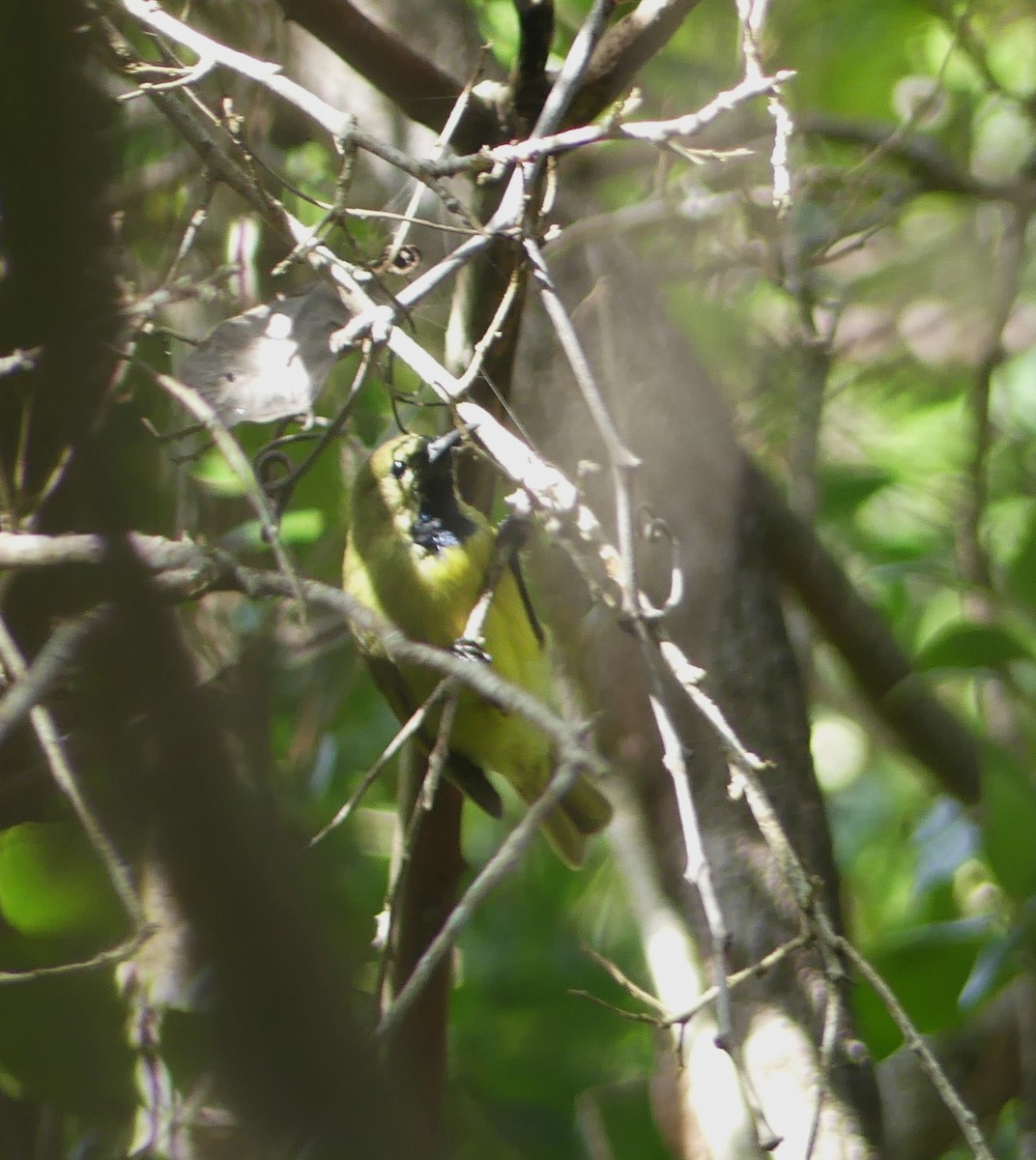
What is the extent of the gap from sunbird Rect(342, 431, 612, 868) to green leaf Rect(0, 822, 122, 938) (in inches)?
41.0

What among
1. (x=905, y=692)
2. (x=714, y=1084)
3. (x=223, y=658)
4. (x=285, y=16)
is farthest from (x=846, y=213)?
(x=714, y=1084)

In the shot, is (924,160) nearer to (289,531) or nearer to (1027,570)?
(1027,570)

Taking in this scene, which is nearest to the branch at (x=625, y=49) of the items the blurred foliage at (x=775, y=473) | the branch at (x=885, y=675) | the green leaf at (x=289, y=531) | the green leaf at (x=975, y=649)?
the blurred foliage at (x=775, y=473)

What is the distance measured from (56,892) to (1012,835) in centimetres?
149

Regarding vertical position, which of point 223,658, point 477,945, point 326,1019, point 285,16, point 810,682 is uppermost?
point 285,16

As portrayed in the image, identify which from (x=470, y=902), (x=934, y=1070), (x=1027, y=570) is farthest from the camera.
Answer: (x=1027, y=570)

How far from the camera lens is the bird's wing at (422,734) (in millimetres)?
2865

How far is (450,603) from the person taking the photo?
3.14 m

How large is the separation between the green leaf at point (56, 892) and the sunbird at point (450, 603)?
41.0 inches

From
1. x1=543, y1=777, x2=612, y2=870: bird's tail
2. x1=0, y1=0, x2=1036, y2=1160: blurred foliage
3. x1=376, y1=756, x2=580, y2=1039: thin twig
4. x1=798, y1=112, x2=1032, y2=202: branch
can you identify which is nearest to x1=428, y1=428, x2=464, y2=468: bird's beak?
x1=0, y1=0, x2=1036, y2=1160: blurred foliage

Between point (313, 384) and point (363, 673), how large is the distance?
5.22ft

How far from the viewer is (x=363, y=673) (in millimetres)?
3434

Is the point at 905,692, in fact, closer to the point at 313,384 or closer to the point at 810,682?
the point at 810,682

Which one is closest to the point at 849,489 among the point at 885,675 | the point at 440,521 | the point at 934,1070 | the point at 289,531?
the point at 885,675
